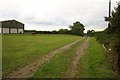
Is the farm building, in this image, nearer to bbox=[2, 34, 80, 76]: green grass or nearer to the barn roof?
the barn roof

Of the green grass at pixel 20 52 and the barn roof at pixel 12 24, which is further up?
the barn roof at pixel 12 24

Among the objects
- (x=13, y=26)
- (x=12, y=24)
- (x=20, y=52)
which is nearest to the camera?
(x=20, y=52)

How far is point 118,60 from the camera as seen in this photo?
44.9ft

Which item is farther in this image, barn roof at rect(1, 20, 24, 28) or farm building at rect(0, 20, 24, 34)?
farm building at rect(0, 20, 24, 34)

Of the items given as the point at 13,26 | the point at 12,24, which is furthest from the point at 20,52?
the point at 12,24

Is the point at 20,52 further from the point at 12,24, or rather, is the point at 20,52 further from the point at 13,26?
the point at 12,24

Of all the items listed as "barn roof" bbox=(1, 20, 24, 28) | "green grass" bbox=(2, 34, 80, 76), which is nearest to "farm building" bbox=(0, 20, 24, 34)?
"barn roof" bbox=(1, 20, 24, 28)

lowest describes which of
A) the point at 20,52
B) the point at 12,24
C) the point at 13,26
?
the point at 20,52

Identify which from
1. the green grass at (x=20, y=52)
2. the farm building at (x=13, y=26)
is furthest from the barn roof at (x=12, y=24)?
the green grass at (x=20, y=52)

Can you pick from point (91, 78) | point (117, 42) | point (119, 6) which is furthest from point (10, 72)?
point (119, 6)

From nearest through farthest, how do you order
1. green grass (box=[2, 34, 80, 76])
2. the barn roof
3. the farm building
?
1. green grass (box=[2, 34, 80, 76])
2. the barn roof
3. the farm building

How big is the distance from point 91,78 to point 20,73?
10.9 feet

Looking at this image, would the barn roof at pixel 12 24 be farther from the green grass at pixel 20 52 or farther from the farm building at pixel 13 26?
the green grass at pixel 20 52

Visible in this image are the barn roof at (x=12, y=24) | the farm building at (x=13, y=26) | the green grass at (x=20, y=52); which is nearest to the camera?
the green grass at (x=20, y=52)
